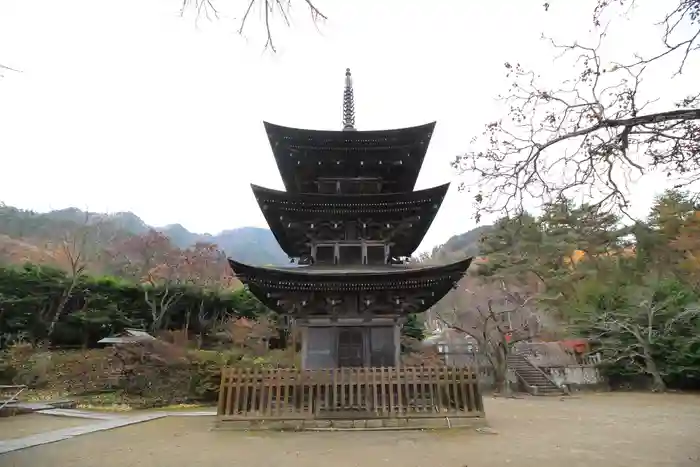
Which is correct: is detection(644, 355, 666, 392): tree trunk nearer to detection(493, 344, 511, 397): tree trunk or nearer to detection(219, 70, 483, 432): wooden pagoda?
detection(493, 344, 511, 397): tree trunk

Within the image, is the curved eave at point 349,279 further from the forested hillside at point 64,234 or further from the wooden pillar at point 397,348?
the forested hillside at point 64,234

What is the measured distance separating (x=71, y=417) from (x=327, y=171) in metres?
11.6

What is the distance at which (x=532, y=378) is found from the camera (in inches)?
1011

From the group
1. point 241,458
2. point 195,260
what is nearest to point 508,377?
point 241,458

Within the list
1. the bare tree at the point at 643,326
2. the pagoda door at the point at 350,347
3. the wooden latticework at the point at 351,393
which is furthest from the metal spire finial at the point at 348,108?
the bare tree at the point at 643,326

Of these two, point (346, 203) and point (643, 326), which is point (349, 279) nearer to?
point (346, 203)

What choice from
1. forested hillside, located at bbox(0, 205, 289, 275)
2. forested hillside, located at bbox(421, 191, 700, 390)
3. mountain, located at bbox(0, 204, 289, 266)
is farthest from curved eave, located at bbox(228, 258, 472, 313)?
mountain, located at bbox(0, 204, 289, 266)

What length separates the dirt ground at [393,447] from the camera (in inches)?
302

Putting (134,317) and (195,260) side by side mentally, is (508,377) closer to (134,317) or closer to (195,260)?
(134,317)

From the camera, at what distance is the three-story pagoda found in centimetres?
1238

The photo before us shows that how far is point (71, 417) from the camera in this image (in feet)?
47.0

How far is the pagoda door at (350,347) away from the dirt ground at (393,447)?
2.47 meters

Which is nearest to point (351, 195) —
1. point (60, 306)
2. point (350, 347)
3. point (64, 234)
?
point (350, 347)

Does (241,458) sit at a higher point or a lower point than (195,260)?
lower
